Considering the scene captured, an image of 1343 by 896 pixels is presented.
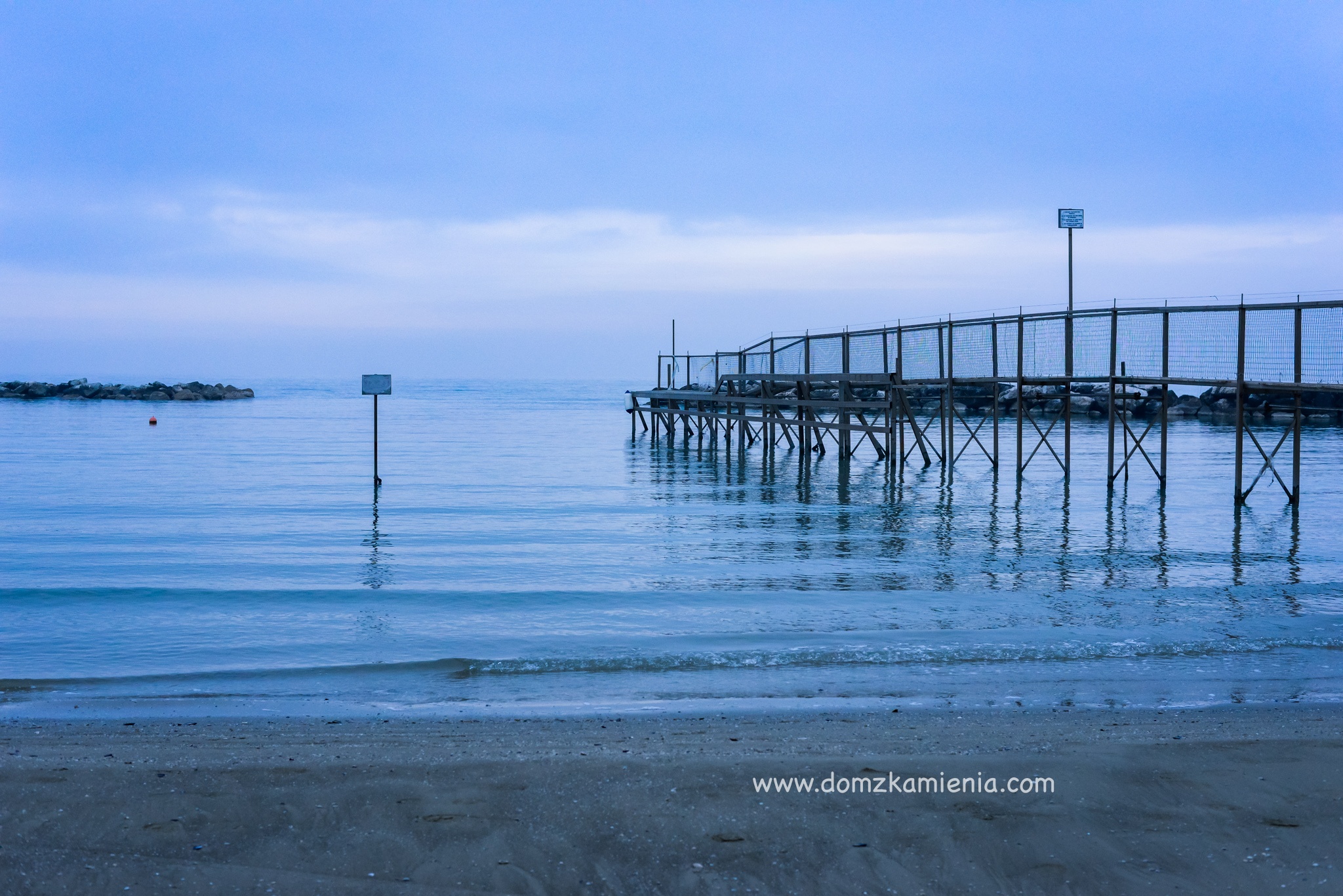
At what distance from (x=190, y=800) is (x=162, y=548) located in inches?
386

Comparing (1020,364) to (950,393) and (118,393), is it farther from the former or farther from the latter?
(118,393)

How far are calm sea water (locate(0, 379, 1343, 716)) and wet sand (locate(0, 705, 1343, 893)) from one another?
0.94 metres

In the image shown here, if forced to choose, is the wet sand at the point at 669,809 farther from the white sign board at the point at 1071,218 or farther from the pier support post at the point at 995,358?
the white sign board at the point at 1071,218

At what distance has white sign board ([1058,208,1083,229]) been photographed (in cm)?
3688

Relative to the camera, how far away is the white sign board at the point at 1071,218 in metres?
36.9

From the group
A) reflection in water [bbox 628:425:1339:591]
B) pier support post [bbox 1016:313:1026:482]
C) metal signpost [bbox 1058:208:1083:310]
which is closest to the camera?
reflection in water [bbox 628:425:1339:591]

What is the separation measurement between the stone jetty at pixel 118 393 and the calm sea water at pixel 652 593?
61070 millimetres

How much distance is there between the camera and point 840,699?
6871mm

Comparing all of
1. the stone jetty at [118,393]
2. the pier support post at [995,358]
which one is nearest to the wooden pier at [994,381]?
the pier support post at [995,358]

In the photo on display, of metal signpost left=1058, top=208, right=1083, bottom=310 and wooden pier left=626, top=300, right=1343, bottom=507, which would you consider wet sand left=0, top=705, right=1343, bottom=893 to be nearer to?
wooden pier left=626, top=300, right=1343, bottom=507

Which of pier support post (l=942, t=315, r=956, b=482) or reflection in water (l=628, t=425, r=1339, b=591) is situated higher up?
pier support post (l=942, t=315, r=956, b=482)

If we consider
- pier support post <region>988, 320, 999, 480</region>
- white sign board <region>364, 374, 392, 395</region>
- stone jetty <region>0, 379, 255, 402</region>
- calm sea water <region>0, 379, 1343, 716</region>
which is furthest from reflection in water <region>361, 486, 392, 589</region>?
stone jetty <region>0, 379, 255, 402</region>

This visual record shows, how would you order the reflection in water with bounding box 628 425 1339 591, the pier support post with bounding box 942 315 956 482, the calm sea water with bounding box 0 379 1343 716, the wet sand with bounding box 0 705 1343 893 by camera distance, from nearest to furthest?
1. the wet sand with bounding box 0 705 1343 893
2. the calm sea water with bounding box 0 379 1343 716
3. the reflection in water with bounding box 628 425 1339 591
4. the pier support post with bounding box 942 315 956 482

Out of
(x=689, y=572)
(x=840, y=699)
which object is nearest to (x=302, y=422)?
(x=689, y=572)
